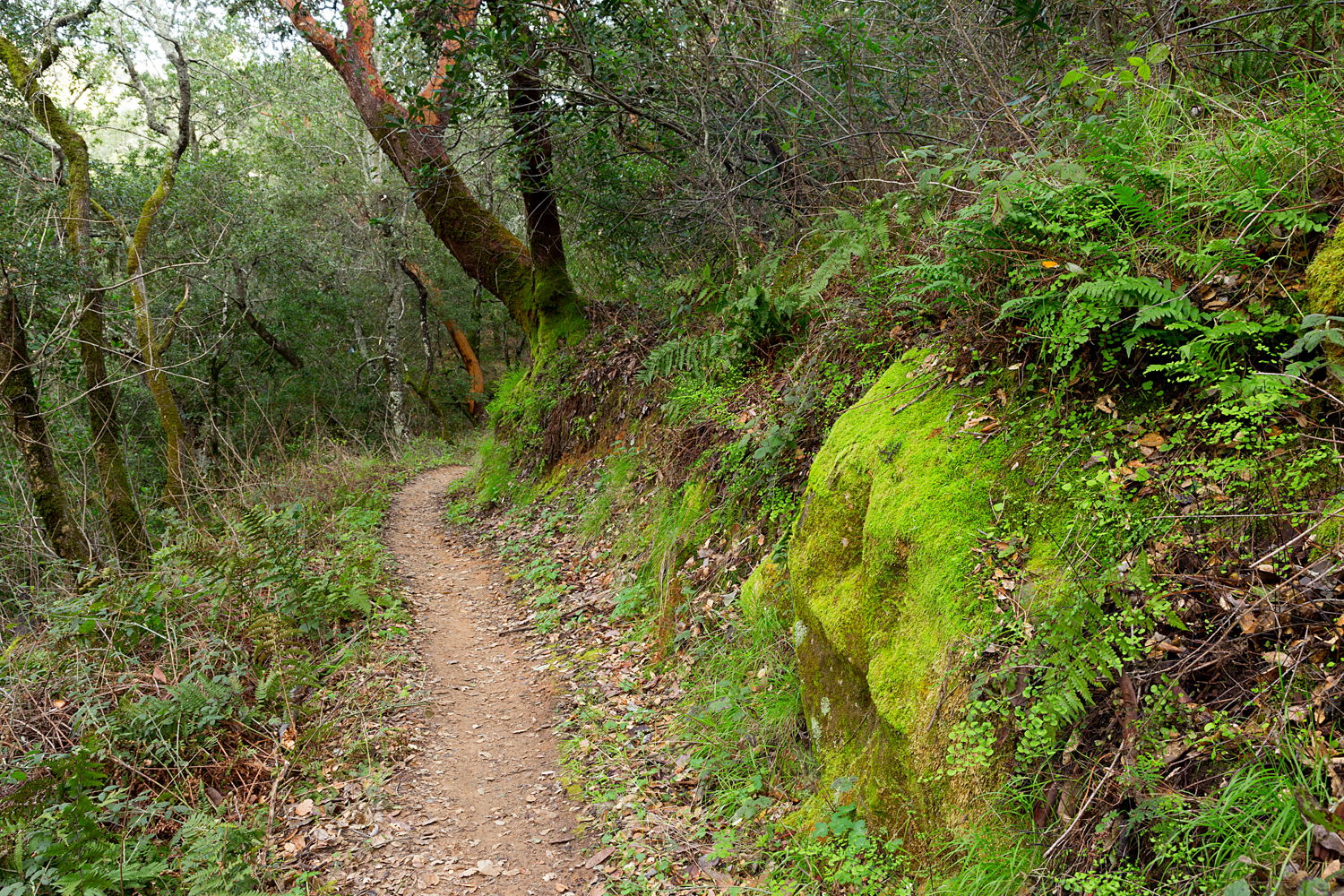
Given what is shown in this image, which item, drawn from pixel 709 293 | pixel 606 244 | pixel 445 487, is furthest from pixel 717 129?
pixel 445 487

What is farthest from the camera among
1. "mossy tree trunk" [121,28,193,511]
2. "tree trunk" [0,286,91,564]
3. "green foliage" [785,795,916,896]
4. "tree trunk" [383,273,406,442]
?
"tree trunk" [383,273,406,442]

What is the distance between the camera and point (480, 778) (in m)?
4.78

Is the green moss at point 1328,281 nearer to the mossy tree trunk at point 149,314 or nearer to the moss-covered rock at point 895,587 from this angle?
the moss-covered rock at point 895,587

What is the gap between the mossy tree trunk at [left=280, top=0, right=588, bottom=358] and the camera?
357 inches

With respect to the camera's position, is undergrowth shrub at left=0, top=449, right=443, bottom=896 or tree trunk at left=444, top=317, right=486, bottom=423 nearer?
undergrowth shrub at left=0, top=449, right=443, bottom=896

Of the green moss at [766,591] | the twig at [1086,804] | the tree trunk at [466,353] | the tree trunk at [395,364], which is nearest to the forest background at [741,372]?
the twig at [1086,804]

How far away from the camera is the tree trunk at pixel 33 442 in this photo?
27.6 ft

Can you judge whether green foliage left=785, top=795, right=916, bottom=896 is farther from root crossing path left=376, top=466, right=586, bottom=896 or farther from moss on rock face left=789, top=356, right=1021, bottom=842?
root crossing path left=376, top=466, right=586, bottom=896

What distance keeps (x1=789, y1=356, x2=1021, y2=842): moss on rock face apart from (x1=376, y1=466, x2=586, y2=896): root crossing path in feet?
5.79

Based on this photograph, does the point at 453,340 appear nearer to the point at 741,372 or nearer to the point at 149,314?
the point at 149,314

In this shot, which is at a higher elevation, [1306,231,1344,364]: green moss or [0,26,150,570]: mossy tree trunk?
[0,26,150,570]: mossy tree trunk

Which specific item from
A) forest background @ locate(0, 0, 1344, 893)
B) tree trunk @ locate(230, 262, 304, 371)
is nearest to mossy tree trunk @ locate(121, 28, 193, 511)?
forest background @ locate(0, 0, 1344, 893)

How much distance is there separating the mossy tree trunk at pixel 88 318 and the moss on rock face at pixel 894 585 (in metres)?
9.58

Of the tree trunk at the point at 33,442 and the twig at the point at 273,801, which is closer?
the twig at the point at 273,801
